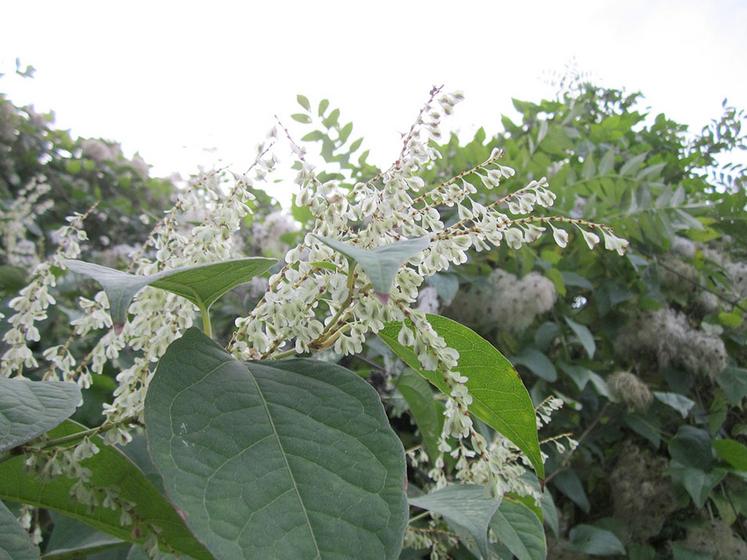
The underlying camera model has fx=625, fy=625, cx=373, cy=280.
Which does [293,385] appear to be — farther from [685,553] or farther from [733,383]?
[733,383]

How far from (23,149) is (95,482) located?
3.48 m

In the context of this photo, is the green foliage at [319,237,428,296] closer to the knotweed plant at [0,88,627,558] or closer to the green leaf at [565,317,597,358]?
the knotweed plant at [0,88,627,558]

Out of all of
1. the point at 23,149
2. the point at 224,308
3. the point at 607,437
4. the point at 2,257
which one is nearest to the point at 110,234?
the point at 2,257

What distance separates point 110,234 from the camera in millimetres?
3279

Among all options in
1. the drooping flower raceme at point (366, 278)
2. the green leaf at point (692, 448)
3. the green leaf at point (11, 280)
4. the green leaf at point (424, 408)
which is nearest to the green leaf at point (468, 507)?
the drooping flower raceme at point (366, 278)

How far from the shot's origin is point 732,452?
5.91ft

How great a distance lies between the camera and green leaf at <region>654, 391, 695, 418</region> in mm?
1910

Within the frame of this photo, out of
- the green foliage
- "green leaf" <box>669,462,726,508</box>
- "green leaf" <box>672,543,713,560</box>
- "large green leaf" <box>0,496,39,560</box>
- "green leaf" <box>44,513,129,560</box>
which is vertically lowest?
"green leaf" <box>672,543,713,560</box>

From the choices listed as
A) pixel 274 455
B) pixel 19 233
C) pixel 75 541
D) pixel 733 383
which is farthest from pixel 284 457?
pixel 19 233

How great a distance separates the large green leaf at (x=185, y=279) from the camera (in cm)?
50

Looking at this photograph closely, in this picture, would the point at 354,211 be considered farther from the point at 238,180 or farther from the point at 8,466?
the point at 8,466

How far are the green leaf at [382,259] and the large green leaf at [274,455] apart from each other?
0.54 feet

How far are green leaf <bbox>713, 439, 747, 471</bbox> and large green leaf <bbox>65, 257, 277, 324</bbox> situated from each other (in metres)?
1.68

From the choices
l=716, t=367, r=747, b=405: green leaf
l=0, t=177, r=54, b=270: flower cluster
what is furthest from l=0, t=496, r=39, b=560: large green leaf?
l=0, t=177, r=54, b=270: flower cluster
